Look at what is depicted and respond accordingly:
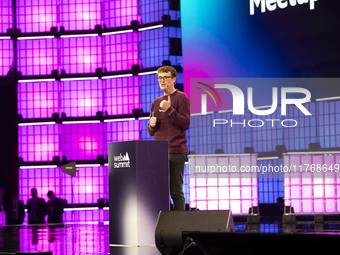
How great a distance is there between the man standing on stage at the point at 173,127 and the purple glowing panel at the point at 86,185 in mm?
5848

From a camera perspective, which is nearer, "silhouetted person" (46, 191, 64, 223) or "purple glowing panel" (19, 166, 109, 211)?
"silhouetted person" (46, 191, 64, 223)

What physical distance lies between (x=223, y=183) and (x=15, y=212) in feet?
13.5

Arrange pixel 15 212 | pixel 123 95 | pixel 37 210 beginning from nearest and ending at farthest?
pixel 37 210, pixel 15 212, pixel 123 95

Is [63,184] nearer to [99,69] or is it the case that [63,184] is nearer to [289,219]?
[99,69]

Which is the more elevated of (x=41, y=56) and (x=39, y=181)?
(x=41, y=56)

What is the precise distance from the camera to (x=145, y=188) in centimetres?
375

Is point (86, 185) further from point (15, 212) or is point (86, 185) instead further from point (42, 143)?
point (15, 212)

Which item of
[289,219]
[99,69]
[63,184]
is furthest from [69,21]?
[289,219]

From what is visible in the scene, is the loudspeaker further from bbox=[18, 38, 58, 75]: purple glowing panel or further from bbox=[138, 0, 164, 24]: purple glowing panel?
bbox=[18, 38, 58, 75]: purple glowing panel

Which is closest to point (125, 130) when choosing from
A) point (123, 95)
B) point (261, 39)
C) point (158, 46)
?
point (123, 95)

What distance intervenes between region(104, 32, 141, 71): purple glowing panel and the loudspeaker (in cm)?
703

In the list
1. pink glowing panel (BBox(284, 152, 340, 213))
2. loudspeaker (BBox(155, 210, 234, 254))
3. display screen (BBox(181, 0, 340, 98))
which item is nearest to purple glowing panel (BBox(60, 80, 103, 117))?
display screen (BBox(181, 0, 340, 98))

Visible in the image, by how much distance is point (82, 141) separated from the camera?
988 centimetres

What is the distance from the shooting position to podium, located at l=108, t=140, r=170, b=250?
372cm
